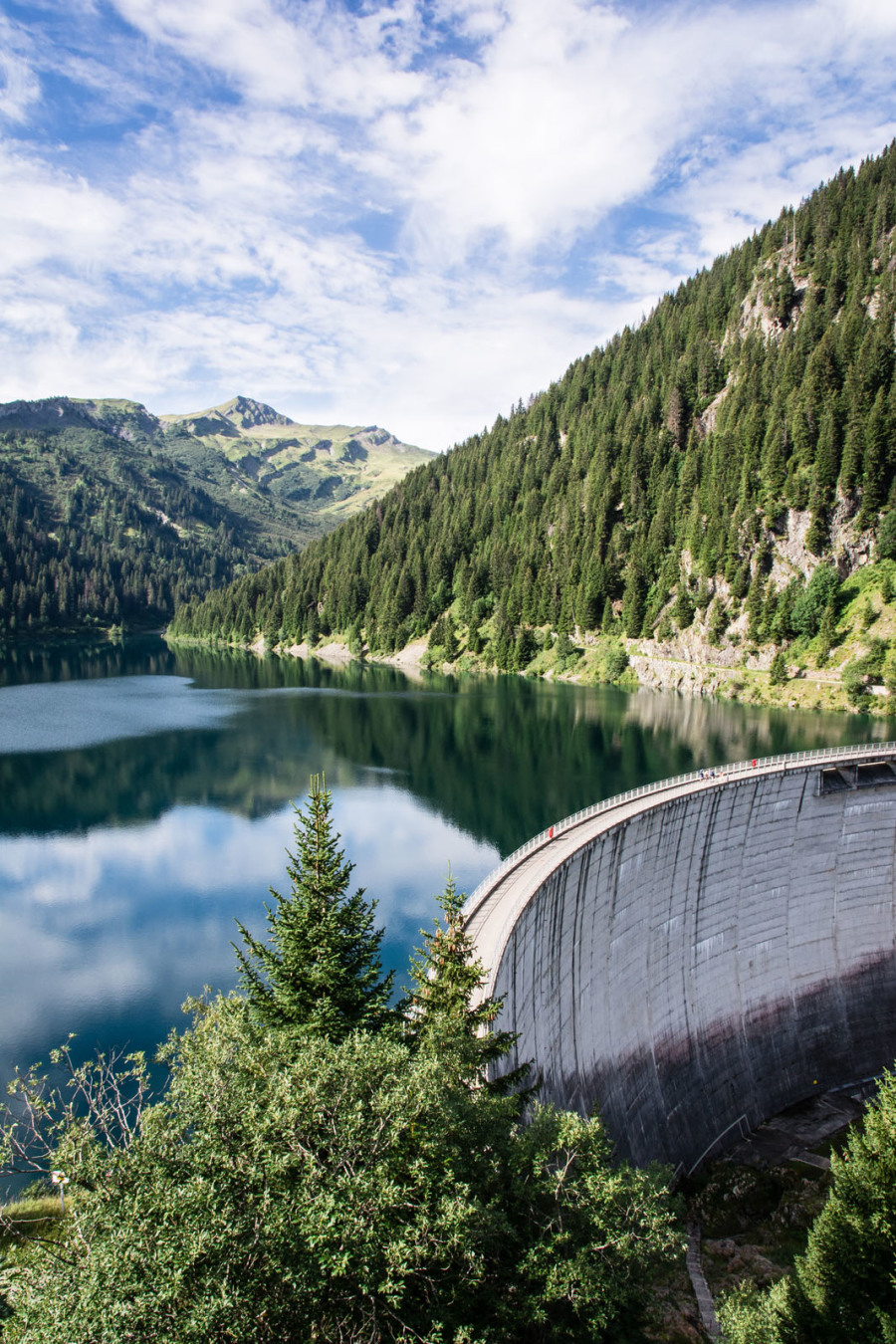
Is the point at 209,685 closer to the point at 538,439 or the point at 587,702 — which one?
the point at 587,702

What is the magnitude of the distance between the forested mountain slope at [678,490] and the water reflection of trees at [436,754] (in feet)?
76.1

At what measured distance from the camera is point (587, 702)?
94.8 m

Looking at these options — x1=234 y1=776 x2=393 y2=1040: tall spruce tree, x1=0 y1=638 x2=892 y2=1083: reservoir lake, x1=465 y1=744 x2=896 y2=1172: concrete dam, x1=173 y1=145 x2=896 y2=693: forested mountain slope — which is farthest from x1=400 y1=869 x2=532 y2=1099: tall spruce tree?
x1=173 y1=145 x2=896 y2=693: forested mountain slope

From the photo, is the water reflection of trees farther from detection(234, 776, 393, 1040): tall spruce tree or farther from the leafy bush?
the leafy bush

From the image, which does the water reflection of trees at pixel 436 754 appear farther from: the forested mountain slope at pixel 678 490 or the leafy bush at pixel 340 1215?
the leafy bush at pixel 340 1215

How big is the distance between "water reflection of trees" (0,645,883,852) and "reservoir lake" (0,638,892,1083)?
284mm

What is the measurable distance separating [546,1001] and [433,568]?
138979 mm

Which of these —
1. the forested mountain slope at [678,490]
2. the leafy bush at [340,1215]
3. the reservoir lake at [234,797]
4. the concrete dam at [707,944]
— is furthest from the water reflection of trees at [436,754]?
the leafy bush at [340,1215]

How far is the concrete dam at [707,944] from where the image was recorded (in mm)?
24672

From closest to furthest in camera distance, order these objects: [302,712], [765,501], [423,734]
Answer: [423,734] → [302,712] → [765,501]

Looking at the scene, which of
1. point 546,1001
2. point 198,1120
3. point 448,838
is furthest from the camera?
point 448,838

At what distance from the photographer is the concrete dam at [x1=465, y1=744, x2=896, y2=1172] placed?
24.7 metres

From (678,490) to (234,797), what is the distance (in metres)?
99.0

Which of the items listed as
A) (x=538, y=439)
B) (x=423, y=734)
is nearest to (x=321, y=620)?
(x=538, y=439)
